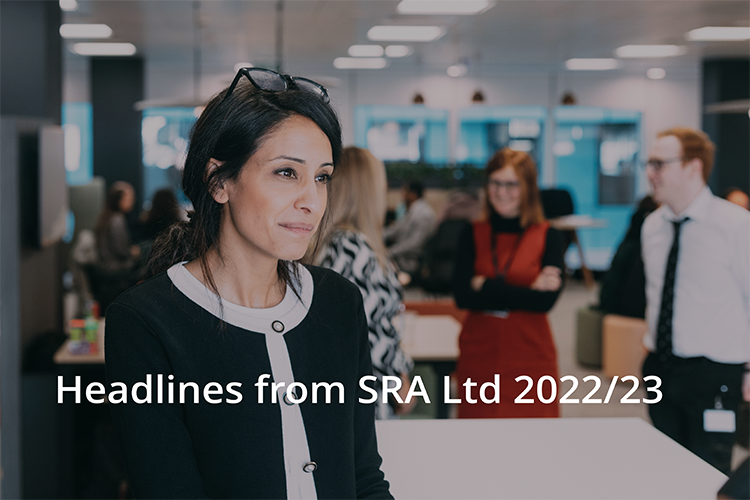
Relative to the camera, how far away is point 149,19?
26.2 feet

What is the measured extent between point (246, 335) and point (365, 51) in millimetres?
9632

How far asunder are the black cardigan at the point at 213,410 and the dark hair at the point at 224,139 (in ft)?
Result: 0.30

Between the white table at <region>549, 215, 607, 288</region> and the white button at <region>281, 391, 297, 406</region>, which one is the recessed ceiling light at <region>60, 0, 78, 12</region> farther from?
the white button at <region>281, 391, 297, 406</region>

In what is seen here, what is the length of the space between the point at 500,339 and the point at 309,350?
1846mm

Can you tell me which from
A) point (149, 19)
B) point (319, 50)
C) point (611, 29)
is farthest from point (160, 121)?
point (611, 29)

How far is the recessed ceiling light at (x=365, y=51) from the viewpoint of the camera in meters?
9.89

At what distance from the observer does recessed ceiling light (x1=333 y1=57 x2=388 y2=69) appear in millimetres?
11164

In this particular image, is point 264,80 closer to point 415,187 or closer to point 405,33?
point 415,187

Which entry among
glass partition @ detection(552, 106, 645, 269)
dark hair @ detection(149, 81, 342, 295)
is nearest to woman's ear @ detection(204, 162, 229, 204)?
dark hair @ detection(149, 81, 342, 295)

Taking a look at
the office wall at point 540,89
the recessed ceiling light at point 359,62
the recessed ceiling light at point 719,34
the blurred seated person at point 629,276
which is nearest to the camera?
the blurred seated person at point 629,276

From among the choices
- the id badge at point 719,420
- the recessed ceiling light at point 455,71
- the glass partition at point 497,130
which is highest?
the recessed ceiling light at point 455,71

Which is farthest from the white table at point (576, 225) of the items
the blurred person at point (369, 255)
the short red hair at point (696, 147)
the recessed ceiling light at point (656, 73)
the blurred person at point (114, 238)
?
the blurred person at point (369, 255)

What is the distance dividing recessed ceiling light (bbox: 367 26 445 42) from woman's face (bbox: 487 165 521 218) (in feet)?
18.4

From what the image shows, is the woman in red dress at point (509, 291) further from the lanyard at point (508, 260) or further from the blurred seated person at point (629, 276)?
the blurred seated person at point (629, 276)
